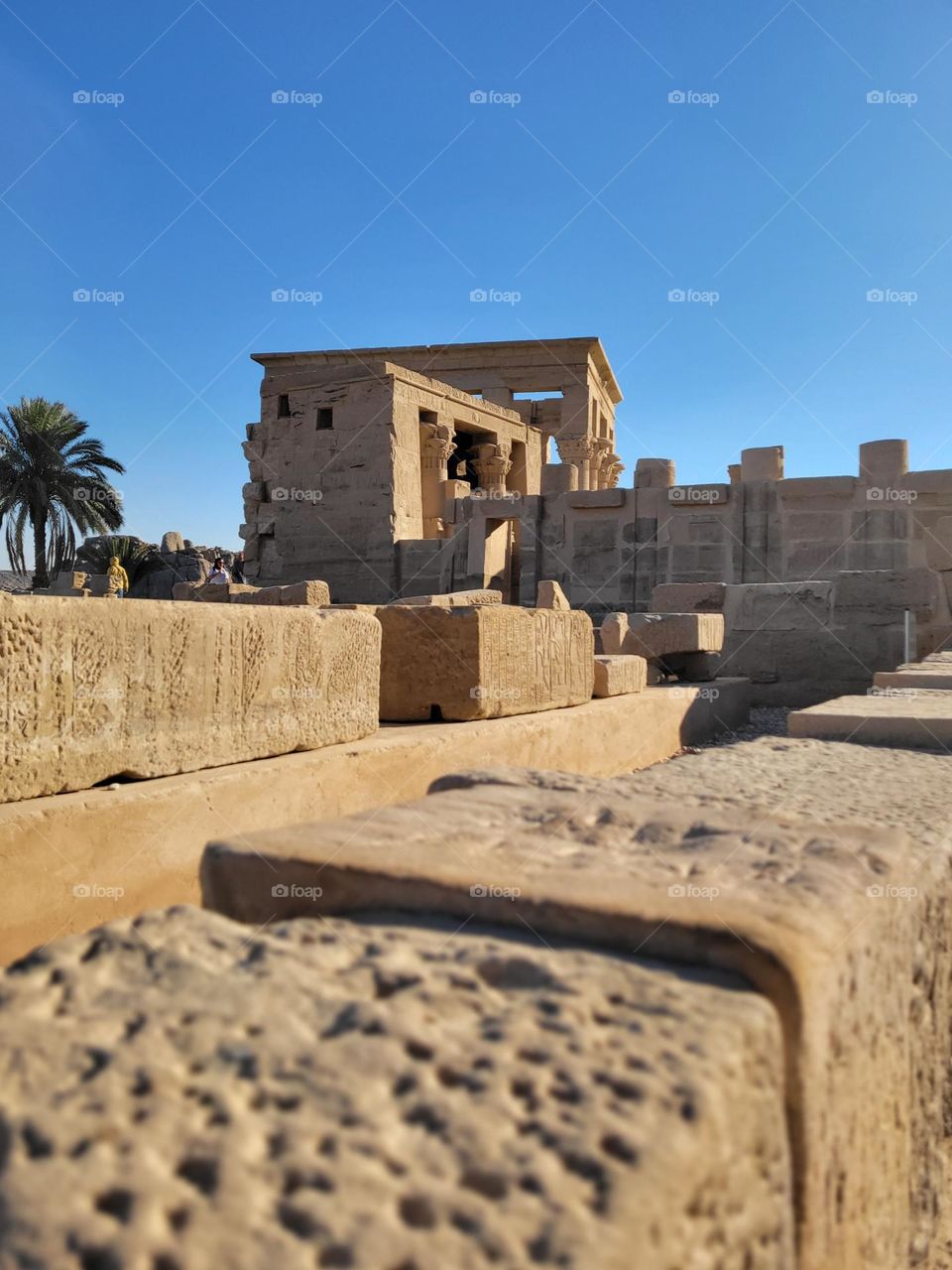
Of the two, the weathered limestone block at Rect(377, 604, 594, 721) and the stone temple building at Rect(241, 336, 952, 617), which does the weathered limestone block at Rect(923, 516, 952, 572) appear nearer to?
the stone temple building at Rect(241, 336, 952, 617)

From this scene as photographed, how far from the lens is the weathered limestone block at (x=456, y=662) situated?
4797 mm

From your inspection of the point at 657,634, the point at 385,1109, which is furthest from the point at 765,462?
the point at 385,1109

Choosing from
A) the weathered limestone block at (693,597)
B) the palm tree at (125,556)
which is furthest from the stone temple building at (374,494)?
the palm tree at (125,556)

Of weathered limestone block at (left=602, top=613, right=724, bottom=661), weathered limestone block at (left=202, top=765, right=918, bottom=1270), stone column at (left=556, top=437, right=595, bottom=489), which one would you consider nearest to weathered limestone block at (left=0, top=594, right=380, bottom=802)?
weathered limestone block at (left=202, top=765, right=918, bottom=1270)

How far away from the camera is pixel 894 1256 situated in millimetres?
1428

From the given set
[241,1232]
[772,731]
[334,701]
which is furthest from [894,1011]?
[772,731]

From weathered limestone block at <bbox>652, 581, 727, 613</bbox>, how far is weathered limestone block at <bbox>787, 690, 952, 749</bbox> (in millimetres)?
5252

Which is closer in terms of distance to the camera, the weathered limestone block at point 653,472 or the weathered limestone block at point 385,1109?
the weathered limestone block at point 385,1109

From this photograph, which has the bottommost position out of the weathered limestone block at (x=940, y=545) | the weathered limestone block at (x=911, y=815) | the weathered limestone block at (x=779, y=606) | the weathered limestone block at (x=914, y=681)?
the weathered limestone block at (x=911, y=815)

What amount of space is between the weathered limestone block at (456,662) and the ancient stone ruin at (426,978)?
2.18 ft

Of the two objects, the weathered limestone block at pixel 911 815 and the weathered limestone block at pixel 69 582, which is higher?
the weathered limestone block at pixel 69 582

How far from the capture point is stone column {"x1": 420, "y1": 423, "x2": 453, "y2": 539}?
17375mm

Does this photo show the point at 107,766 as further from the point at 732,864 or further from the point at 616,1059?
the point at 616,1059

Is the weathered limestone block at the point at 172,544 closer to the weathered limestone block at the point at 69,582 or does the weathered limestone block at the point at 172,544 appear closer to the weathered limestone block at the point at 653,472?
the weathered limestone block at the point at 69,582
